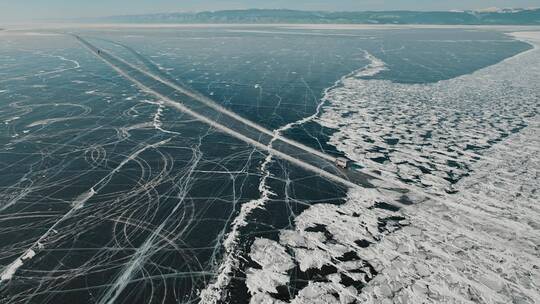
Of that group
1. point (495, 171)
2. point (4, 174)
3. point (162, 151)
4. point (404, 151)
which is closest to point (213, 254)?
point (162, 151)

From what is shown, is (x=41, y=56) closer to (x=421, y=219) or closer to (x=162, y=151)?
(x=162, y=151)

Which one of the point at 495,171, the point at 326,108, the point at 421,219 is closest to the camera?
the point at 421,219

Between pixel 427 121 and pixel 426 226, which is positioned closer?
pixel 426 226

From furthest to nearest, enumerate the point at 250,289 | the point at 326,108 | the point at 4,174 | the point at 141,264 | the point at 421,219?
the point at 326,108 → the point at 4,174 → the point at 421,219 → the point at 141,264 → the point at 250,289

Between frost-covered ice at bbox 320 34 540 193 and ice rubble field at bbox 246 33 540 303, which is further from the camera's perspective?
frost-covered ice at bbox 320 34 540 193

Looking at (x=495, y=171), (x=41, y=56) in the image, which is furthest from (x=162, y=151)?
(x=41, y=56)

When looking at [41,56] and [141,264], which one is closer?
[141,264]

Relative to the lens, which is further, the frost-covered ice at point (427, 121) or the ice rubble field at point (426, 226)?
the frost-covered ice at point (427, 121)
